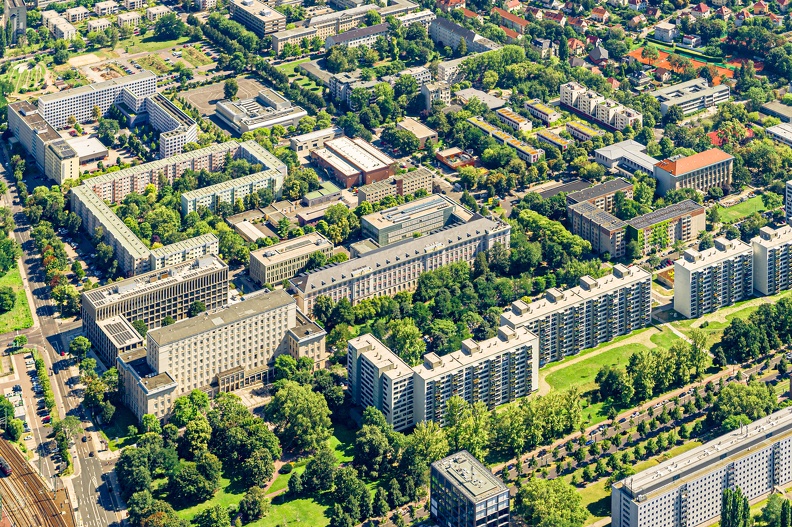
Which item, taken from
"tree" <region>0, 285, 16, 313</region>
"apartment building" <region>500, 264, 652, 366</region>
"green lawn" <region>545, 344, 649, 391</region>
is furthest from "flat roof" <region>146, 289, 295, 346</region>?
"green lawn" <region>545, 344, 649, 391</region>

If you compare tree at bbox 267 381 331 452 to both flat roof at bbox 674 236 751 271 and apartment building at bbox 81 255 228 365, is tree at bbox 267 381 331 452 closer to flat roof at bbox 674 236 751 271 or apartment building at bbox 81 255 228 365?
apartment building at bbox 81 255 228 365

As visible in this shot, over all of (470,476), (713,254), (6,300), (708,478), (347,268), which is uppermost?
(470,476)

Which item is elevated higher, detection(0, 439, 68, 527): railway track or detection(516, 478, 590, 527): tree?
detection(516, 478, 590, 527): tree

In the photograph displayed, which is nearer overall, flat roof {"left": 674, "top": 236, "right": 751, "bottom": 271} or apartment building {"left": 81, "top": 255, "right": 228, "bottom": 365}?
apartment building {"left": 81, "top": 255, "right": 228, "bottom": 365}

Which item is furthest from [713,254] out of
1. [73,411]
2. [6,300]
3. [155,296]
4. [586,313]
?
[6,300]

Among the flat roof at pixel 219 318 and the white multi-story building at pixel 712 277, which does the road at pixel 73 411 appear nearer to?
the flat roof at pixel 219 318

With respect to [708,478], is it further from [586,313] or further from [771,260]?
[771,260]

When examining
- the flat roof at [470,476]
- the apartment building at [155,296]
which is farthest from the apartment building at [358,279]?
the flat roof at [470,476]
